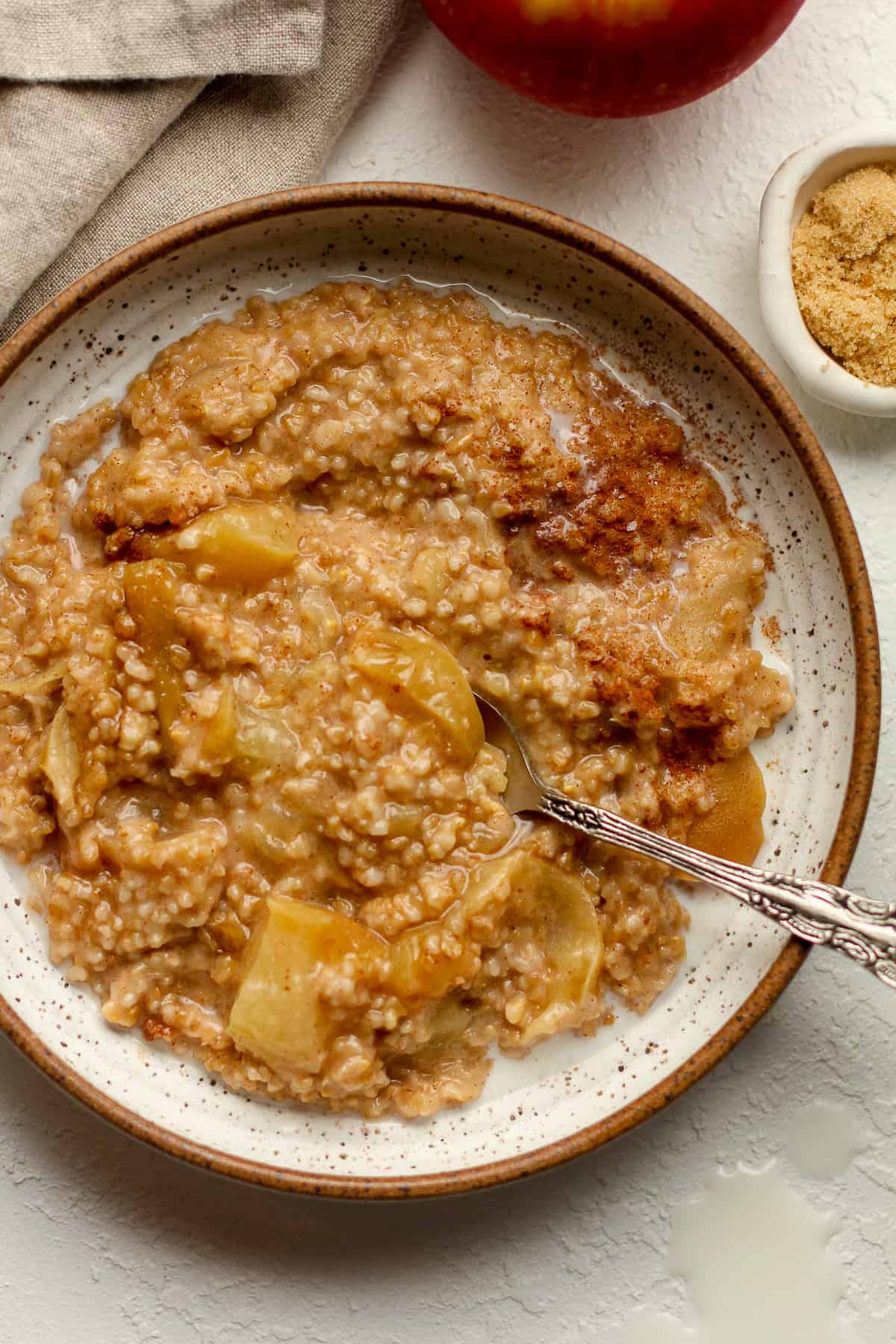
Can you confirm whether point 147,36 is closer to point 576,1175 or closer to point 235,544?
point 235,544

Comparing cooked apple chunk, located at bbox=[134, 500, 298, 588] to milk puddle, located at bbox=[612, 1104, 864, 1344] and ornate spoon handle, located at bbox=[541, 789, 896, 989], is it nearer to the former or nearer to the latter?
ornate spoon handle, located at bbox=[541, 789, 896, 989]

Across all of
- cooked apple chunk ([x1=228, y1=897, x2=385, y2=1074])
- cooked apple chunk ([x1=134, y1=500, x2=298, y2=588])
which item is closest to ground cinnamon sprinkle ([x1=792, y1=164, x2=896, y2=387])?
cooked apple chunk ([x1=134, y1=500, x2=298, y2=588])

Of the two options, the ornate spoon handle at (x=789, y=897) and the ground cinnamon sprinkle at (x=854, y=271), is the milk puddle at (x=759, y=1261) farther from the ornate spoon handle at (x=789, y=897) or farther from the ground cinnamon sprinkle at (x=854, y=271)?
the ground cinnamon sprinkle at (x=854, y=271)

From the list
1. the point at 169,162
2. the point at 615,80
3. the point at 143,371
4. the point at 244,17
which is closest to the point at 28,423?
the point at 143,371

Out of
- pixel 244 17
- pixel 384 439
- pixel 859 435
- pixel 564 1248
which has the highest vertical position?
pixel 244 17

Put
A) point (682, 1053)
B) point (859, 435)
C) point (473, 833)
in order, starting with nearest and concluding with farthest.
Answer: point (473, 833), point (682, 1053), point (859, 435)

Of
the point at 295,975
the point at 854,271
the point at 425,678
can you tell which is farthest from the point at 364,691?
the point at 854,271

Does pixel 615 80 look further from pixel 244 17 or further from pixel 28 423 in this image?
pixel 28 423
